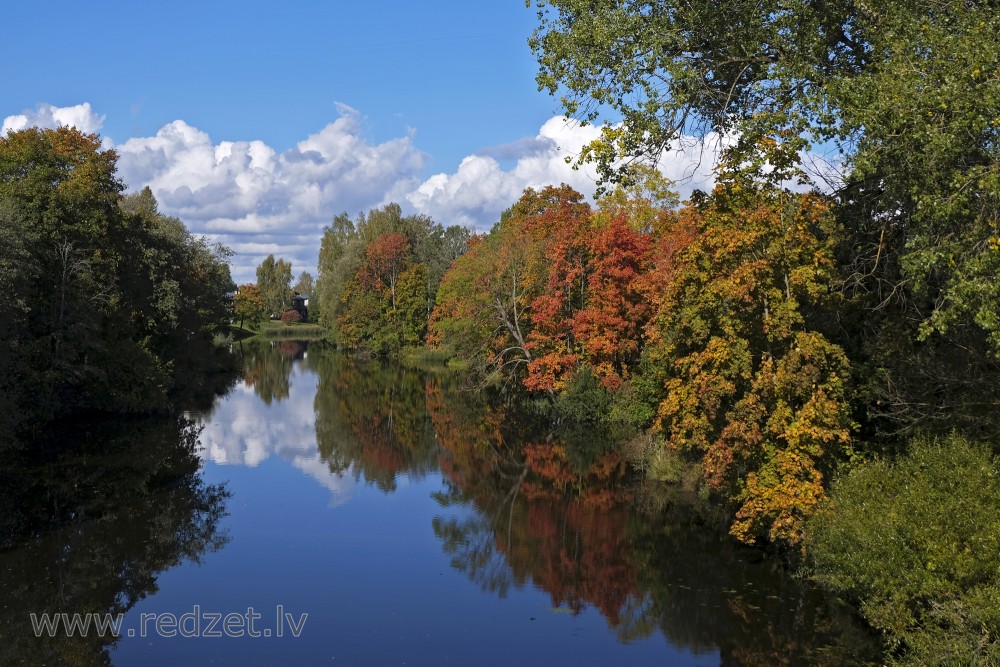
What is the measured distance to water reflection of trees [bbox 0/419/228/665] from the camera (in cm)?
1695

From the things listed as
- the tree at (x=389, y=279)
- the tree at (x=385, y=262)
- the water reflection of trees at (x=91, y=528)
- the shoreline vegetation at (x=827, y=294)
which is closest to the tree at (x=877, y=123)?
the shoreline vegetation at (x=827, y=294)

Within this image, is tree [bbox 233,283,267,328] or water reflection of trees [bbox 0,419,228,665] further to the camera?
tree [bbox 233,283,267,328]

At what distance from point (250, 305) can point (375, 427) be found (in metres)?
108

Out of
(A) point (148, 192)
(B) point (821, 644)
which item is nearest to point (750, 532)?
(B) point (821, 644)

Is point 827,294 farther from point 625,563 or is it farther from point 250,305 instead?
point 250,305

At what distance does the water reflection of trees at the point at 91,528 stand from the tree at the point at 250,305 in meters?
107

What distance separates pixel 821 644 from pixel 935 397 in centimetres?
578

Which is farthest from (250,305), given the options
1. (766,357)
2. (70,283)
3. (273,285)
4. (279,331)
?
(766,357)

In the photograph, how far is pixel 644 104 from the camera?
1691cm

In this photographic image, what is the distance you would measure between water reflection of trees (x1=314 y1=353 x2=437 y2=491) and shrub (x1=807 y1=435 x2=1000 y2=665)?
17.8 metres

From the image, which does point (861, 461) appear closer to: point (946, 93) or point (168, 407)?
point (946, 93)

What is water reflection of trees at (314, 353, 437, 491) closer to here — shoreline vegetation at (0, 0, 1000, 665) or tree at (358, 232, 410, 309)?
shoreline vegetation at (0, 0, 1000, 665)

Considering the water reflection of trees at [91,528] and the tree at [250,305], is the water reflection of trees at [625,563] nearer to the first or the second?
the water reflection of trees at [91,528]

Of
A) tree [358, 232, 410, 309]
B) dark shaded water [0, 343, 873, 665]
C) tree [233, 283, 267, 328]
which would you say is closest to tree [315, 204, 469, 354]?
tree [358, 232, 410, 309]
